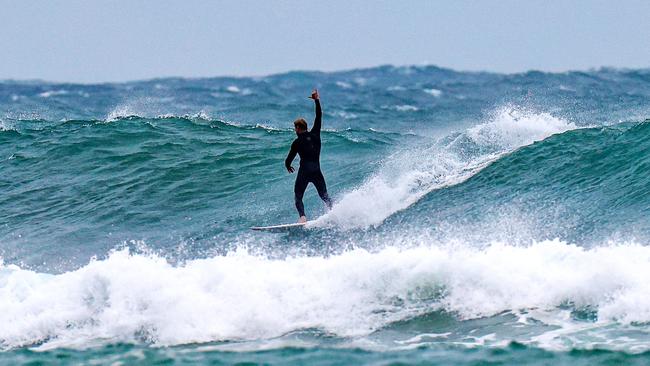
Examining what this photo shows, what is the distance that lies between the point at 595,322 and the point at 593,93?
4064cm

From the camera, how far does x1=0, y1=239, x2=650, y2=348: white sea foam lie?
31.8 ft

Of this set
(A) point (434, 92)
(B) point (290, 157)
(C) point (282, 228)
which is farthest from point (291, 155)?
(A) point (434, 92)

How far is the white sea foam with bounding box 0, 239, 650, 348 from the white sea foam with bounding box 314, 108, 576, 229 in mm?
2844

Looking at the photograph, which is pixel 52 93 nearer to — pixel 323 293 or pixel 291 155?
pixel 291 155

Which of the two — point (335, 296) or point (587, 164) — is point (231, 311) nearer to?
point (335, 296)

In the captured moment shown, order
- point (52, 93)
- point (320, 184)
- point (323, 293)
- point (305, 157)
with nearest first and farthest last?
point (323, 293) < point (305, 157) < point (320, 184) < point (52, 93)

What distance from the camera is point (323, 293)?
10.4 metres

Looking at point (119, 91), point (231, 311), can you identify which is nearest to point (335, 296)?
point (231, 311)

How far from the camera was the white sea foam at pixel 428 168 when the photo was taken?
14133 mm

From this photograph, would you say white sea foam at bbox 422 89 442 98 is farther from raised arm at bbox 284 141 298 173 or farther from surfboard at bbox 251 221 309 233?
surfboard at bbox 251 221 309 233

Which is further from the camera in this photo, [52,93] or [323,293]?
[52,93]

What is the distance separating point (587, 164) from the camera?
52.1 ft

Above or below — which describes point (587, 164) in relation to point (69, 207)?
above

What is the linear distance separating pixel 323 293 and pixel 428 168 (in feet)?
21.0
